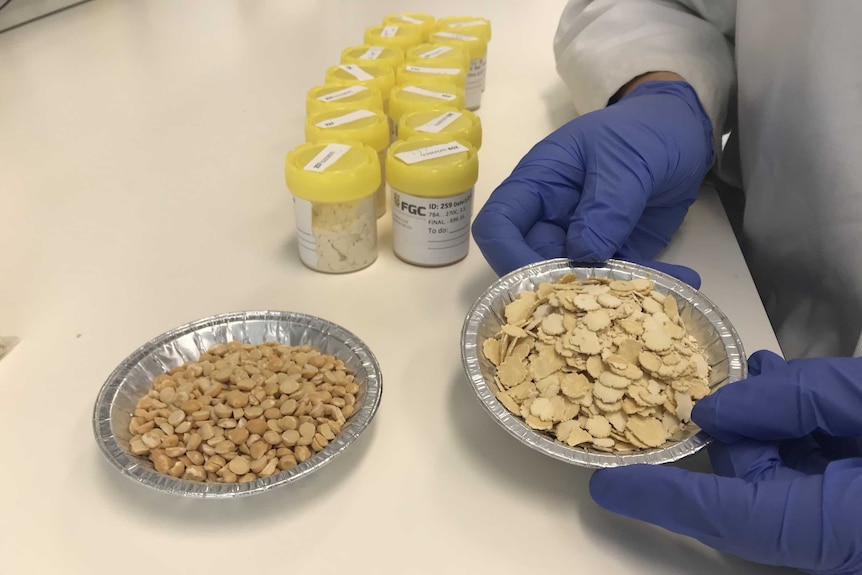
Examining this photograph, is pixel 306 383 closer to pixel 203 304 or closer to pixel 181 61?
pixel 203 304

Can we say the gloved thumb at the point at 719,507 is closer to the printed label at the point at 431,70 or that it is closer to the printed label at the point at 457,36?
the printed label at the point at 431,70

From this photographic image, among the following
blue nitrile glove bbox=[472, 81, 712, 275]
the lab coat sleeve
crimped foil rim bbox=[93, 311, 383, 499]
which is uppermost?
the lab coat sleeve

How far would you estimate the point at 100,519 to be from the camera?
590 mm

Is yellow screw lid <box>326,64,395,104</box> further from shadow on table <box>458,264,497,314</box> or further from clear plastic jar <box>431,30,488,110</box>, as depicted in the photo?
shadow on table <box>458,264,497,314</box>

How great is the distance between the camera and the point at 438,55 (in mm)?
1184

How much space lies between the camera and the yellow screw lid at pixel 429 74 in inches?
42.3

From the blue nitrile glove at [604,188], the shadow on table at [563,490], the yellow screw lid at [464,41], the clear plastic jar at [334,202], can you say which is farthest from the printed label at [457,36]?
the shadow on table at [563,490]

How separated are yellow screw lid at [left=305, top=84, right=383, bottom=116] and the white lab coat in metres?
0.39

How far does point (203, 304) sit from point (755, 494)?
0.66m

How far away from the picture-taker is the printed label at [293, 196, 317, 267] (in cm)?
83

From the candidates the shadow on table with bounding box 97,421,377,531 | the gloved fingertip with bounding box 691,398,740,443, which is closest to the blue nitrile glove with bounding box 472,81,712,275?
the gloved fingertip with bounding box 691,398,740,443

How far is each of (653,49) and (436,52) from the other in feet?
1.28

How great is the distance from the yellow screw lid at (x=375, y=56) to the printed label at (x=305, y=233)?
417 mm

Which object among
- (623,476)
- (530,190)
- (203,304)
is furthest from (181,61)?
(623,476)
